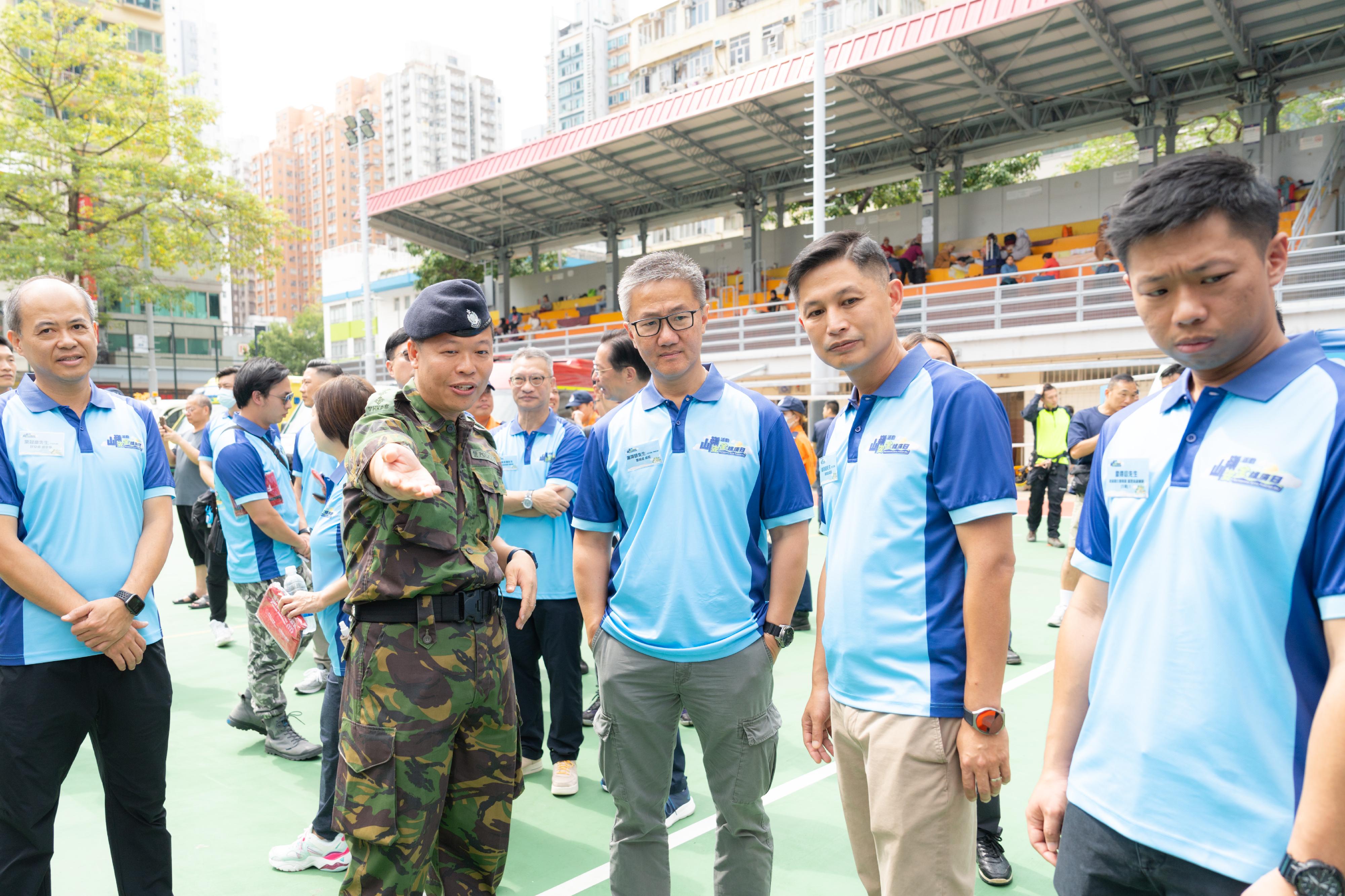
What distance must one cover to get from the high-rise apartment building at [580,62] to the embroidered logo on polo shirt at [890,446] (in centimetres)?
7872

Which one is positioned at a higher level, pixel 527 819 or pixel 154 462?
pixel 154 462

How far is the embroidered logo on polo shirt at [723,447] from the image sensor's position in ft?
8.34

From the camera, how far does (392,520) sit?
223 cm

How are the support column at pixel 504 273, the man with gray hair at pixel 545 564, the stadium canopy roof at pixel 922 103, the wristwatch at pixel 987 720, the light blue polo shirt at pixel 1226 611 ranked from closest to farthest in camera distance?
1. the light blue polo shirt at pixel 1226 611
2. the wristwatch at pixel 987 720
3. the man with gray hair at pixel 545 564
4. the stadium canopy roof at pixel 922 103
5. the support column at pixel 504 273

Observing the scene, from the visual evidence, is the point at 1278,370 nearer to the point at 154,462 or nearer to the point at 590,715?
the point at 154,462

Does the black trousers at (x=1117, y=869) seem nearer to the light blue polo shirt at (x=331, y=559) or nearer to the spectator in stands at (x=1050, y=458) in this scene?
the light blue polo shirt at (x=331, y=559)

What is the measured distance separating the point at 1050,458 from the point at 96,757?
387 inches

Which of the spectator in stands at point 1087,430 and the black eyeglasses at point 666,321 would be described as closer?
the black eyeglasses at point 666,321

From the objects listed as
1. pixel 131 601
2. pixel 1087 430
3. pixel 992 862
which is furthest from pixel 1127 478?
pixel 1087 430

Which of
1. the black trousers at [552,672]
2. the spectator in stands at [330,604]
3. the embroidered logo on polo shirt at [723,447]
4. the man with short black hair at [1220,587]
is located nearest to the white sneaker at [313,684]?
the black trousers at [552,672]

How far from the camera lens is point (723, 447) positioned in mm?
2547

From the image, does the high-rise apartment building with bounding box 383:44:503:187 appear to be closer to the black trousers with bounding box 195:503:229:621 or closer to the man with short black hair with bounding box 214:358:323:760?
the black trousers with bounding box 195:503:229:621

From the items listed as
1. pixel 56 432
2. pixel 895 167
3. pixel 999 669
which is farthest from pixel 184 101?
pixel 999 669

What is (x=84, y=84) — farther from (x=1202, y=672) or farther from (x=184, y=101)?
(x=1202, y=672)
